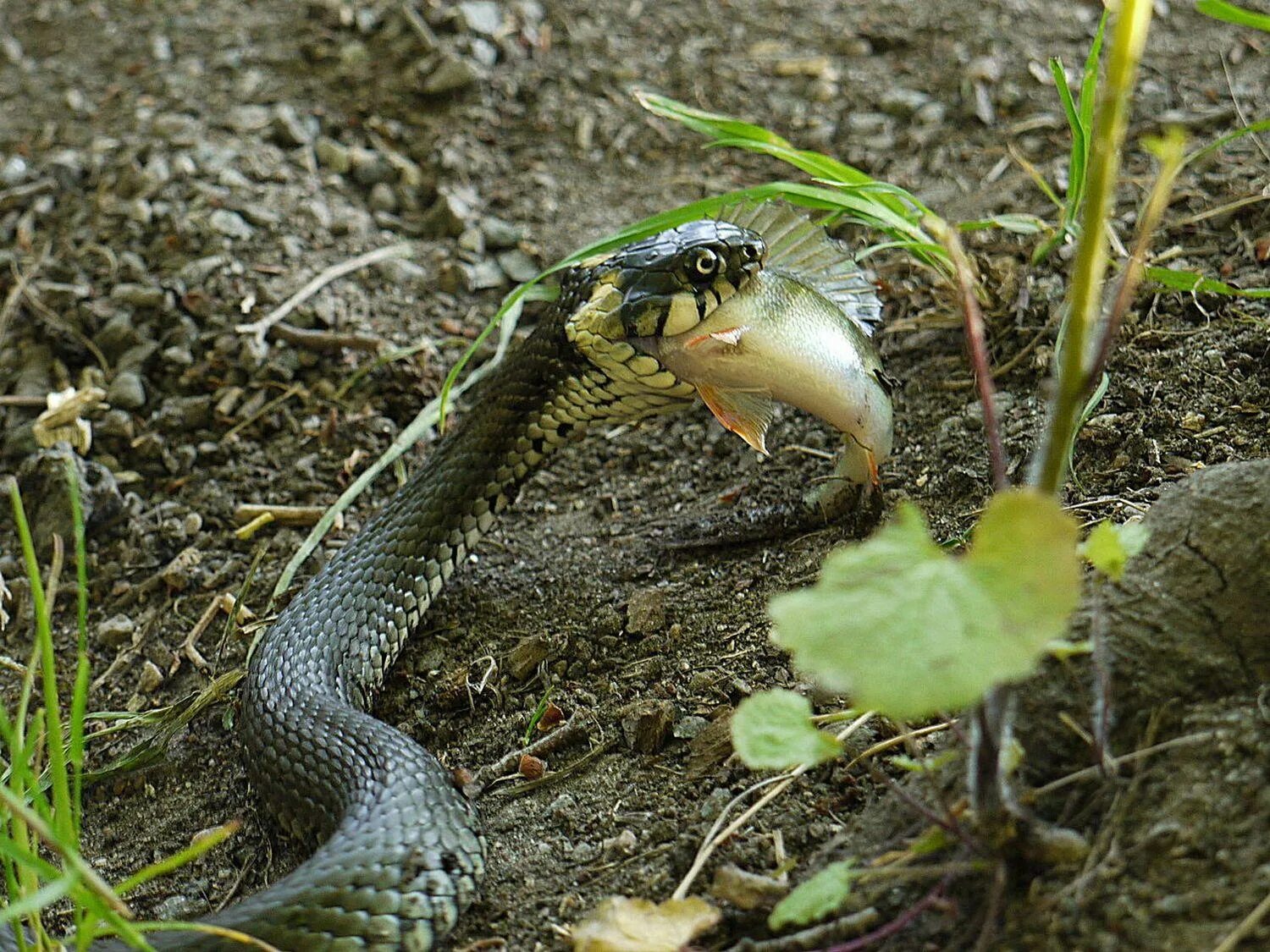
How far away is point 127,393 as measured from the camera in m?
4.50

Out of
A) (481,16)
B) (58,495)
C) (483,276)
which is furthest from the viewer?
(481,16)

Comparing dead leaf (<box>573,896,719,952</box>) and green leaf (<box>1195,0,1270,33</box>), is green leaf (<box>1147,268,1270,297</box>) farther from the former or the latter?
dead leaf (<box>573,896,719,952</box>)

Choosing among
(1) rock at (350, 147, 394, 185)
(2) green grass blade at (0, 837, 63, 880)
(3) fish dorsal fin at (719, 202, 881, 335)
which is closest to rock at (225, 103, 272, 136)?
(1) rock at (350, 147, 394, 185)

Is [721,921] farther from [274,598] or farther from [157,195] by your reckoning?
[157,195]

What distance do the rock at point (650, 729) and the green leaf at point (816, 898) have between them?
88 centimetres

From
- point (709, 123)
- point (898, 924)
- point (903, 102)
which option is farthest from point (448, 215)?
point (898, 924)

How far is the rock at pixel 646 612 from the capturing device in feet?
11.0

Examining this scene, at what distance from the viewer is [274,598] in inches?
150

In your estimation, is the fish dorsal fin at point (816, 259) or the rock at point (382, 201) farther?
the rock at point (382, 201)

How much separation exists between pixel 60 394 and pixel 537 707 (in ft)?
7.89

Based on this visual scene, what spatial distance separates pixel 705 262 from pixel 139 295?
2590mm

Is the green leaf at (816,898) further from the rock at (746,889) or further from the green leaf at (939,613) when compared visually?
the green leaf at (939,613)

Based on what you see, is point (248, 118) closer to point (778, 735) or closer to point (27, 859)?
point (27, 859)

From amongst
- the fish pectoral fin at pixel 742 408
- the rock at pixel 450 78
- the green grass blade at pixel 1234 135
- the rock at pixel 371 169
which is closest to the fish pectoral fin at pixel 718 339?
the fish pectoral fin at pixel 742 408
